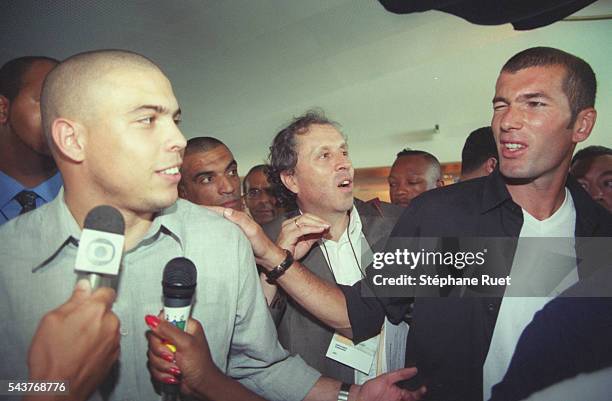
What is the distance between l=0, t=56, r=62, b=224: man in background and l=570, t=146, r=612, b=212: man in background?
2.38 m

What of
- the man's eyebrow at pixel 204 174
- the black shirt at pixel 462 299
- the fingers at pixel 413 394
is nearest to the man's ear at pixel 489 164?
the black shirt at pixel 462 299

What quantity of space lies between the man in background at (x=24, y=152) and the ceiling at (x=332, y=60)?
347 mm

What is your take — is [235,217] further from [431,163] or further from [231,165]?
[431,163]

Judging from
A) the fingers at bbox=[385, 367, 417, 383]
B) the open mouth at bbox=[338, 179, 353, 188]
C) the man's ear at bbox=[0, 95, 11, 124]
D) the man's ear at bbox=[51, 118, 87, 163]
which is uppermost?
the open mouth at bbox=[338, 179, 353, 188]

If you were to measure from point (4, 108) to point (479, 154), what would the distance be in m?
1.95

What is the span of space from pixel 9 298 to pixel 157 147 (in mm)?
539

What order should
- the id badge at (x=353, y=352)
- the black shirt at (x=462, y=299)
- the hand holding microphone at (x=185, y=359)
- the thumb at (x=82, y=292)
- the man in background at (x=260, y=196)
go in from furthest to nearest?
the man in background at (x=260, y=196) < the id badge at (x=353, y=352) < the black shirt at (x=462, y=299) < the hand holding microphone at (x=185, y=359) < the thumb at (x=82, y=292)

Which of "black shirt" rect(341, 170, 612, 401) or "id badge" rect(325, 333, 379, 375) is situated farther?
"id badge" rect(325, 333, 379, 375)

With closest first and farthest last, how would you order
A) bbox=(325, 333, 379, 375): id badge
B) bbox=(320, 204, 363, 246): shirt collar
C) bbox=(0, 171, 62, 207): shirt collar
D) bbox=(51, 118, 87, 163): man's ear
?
bbox=(51, 118, 87, 163): man's ear, bbox=(0, 171, 62, 207): shirt collar, bbox=(325, 333, 379, 375): id badge, bbox=(320, 204, 363, 246): shirt collar

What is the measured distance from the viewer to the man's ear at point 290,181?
2.07 metres

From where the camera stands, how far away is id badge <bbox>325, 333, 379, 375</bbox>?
5.11 ft

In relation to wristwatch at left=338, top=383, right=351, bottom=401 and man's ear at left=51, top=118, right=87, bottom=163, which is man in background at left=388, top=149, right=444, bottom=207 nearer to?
wristwatch at left=338, top=383, right=351, bottom=401

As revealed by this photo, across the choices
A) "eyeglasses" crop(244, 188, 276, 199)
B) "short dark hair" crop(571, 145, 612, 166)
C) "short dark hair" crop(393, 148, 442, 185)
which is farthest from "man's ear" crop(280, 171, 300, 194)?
"short dark hair" crop(571, 145, 612, 166)

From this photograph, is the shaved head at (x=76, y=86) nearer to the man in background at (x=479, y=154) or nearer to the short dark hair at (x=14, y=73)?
the short dark hair at (x=14, y=73)
